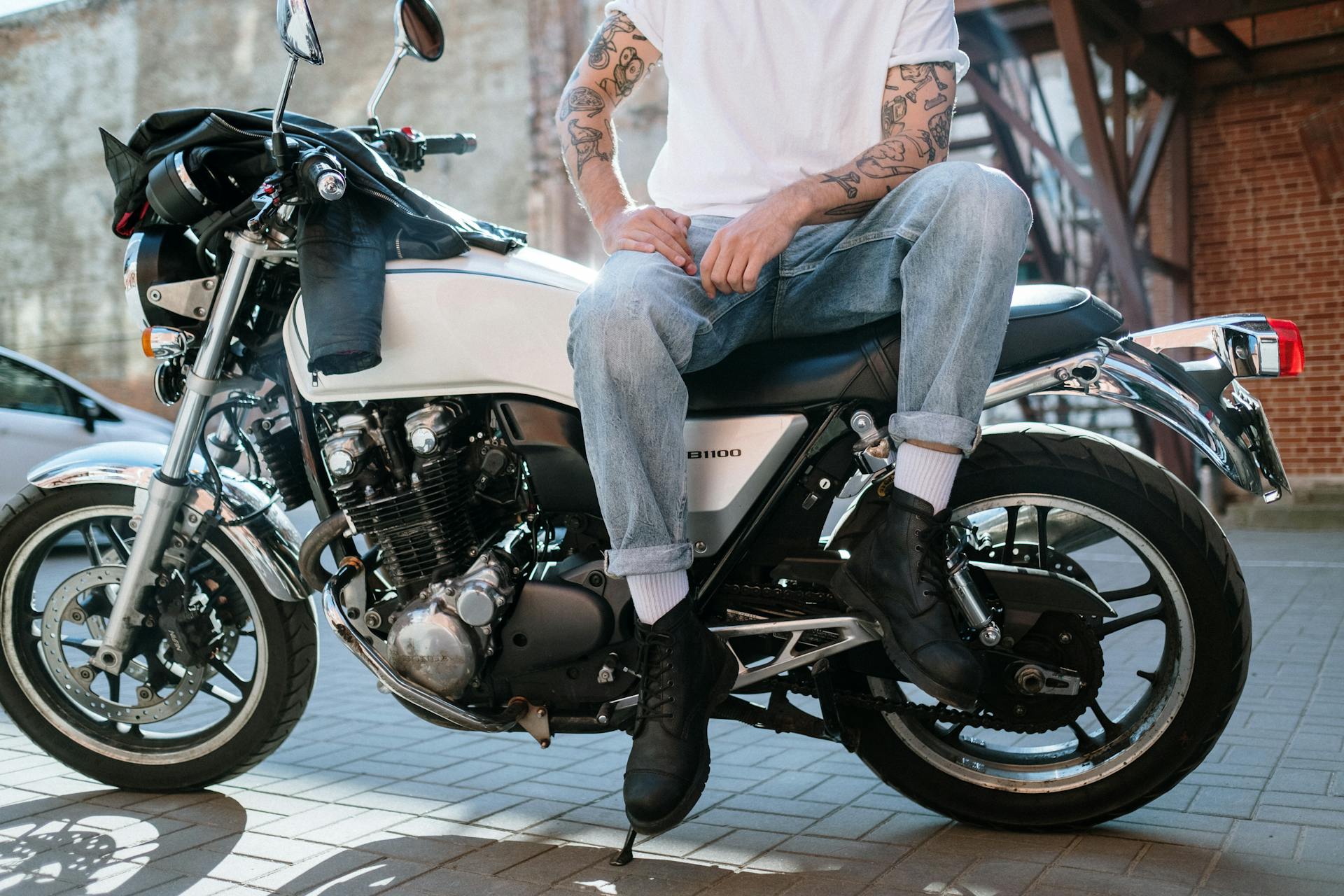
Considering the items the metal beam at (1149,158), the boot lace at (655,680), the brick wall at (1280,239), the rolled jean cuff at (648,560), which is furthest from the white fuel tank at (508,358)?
Result: the brick wall at (1280,239)

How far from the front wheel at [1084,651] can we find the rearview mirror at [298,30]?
1.52 meters

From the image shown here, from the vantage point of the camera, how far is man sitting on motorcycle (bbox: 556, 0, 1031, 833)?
2215mm

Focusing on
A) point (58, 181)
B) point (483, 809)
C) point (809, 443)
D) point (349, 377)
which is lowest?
point (483, 809)

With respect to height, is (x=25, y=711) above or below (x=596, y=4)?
below

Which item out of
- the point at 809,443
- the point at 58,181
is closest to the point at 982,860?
the point at 809,443

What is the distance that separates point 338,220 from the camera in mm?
2459

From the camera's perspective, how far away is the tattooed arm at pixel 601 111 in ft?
8.63

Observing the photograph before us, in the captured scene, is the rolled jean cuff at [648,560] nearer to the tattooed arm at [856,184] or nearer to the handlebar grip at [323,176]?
the tattooed arm at [856,184]

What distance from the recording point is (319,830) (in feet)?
8.87

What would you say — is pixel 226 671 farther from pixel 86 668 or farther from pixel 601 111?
pixel 601 111

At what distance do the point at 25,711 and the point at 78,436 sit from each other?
219 inches

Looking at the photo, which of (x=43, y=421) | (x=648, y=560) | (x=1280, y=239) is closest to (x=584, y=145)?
(x=648, y=560)

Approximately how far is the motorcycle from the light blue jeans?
107 millimetres

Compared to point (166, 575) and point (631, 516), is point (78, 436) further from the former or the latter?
point (631, 516)
